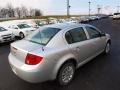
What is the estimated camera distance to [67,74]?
4.06 metres

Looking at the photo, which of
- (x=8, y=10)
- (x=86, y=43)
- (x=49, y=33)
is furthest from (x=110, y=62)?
(x=8, y=10)

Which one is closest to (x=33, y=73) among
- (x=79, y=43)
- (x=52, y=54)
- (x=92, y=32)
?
(x=52, y=54)

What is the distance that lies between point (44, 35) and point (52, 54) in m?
0.94

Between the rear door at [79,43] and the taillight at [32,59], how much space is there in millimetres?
1004

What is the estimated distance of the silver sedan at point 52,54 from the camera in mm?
3377

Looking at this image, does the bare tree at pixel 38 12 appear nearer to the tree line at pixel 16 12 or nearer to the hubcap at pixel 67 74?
the tree line at pixel 16 12

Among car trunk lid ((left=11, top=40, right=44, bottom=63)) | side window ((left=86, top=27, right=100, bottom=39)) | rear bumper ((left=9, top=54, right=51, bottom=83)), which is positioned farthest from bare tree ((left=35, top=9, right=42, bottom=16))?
rear bumper ((left=9, top=54, right=51, bottom=83))

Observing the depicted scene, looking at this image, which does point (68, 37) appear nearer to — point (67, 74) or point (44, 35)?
point (44, 35)

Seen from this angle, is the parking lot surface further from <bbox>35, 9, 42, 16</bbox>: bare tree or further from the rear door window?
<bbox>35, 9, 42, 16</bbox>: bare tree

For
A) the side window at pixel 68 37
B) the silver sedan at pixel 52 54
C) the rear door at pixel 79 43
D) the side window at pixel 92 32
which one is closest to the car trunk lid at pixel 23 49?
the silver sedan at pixel 52 54

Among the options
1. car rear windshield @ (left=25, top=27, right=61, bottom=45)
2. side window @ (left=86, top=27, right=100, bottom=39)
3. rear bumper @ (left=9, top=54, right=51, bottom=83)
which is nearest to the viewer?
rear bumper @ (left=9, top=54, right=51, bottom=83)

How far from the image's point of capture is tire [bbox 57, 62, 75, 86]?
3821mm

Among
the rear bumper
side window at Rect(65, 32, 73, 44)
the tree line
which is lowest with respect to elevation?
the rear bumper

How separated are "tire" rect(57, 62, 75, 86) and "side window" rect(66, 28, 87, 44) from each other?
65cm
